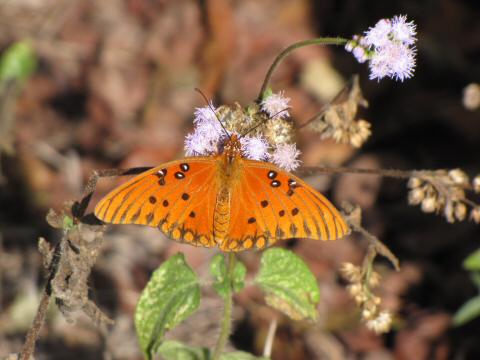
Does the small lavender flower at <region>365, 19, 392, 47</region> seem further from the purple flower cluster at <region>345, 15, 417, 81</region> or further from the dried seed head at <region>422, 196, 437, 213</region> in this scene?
the dried seed head at <region>422, 196, 437, 213</region>

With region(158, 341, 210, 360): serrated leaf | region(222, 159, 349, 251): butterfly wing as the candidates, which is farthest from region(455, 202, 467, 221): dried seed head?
region(158, 341, 210, 360): serrated leaf

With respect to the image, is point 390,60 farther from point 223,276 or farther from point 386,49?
point 223,276

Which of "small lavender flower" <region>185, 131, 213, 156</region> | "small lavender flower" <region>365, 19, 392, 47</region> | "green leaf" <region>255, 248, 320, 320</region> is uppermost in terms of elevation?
"small lavender flower" <region>365, 19, 392, 47</region>

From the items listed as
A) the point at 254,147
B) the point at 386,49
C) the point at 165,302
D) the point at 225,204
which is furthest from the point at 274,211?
the point at 386,49

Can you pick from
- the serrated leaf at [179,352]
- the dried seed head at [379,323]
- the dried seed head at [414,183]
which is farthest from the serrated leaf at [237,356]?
the dried seed head at [414,183]

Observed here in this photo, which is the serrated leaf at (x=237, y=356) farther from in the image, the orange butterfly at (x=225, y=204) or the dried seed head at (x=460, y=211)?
the dried seed head at (x=460, y=211)
